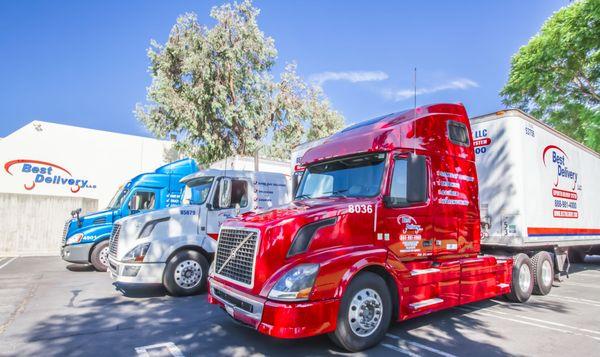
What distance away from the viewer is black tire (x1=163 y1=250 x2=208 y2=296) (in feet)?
24.2

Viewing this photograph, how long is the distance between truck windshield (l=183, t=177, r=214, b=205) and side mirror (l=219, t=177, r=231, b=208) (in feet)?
1.04

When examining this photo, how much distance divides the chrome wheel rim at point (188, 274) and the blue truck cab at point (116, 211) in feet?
11.2

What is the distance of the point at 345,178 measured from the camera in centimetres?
532

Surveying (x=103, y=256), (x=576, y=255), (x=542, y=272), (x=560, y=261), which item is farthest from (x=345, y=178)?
(x=576, y=255)

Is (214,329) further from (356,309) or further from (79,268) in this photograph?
(79,268)

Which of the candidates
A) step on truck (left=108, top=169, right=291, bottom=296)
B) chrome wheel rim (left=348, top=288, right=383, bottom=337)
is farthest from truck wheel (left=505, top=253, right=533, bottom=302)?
step on truck (left=108, top=169, right=291, bottom=296)

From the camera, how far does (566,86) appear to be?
62.1 ft

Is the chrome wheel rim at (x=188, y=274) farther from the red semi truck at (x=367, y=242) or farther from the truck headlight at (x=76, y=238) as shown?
the truck headlight at (x=76, y=238)

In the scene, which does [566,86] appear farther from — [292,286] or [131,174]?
[131,174]

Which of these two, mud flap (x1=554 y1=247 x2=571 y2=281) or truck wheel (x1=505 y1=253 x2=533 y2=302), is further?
mud flap (x1=554 y1=247 x2=571 y2=281)

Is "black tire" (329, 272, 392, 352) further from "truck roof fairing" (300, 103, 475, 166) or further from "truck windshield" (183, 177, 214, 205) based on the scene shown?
"truck windshield" (183, 177, 214, 205)

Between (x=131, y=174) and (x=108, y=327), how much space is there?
1862cm

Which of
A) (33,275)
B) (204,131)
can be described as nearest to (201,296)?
(33,275)

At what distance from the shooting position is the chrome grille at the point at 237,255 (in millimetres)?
4391
